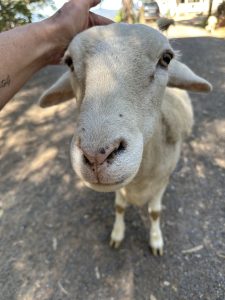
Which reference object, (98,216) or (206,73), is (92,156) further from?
(206,73)

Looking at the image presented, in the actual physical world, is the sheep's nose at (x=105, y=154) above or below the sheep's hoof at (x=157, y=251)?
above

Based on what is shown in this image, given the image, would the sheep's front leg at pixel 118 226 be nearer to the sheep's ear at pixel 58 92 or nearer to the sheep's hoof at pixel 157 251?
the sheep's hoof at pixel 157 251

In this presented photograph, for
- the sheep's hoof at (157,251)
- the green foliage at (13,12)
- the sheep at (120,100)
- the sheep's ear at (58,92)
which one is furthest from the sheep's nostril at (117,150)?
the green foliage at (13,12)

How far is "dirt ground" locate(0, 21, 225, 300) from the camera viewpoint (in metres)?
3.46

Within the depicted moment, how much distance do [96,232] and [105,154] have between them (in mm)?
2534

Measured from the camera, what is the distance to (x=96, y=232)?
13.2 ft

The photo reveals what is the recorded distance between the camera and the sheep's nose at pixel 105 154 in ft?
5.42

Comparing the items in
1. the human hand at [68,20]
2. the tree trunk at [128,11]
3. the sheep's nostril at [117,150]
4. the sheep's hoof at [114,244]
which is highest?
the human hand at [68,20]

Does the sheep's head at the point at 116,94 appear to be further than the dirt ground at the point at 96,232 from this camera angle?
No

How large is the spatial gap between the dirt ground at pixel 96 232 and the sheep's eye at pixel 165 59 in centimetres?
212

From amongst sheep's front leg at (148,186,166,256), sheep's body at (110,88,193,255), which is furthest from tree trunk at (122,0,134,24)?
sheep's front leg at (148,186,166,256)

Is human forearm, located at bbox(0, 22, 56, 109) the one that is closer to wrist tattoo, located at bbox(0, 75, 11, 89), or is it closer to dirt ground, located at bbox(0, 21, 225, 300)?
wrist tattoo, located at bbox(0, 75, 11, 89)

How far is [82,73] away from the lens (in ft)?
7.20

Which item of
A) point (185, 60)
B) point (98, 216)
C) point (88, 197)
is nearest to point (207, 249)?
point (98, 216)
